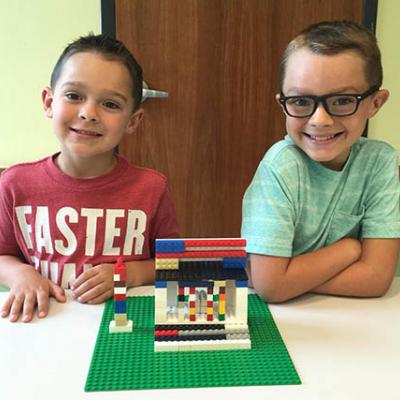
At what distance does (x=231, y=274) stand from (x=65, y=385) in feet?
0.98

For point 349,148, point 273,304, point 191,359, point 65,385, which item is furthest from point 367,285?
point 65,385

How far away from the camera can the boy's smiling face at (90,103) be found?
42.2 inches

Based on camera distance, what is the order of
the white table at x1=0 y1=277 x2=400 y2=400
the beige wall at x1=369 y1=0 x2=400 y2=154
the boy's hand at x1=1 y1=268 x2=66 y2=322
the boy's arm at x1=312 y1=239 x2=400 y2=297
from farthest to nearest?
1. the beige wall at x1=369 y1=0 x2=400 y2=154
2. the boy's arm at x1=312 y1=239 x2=400 y2=297
3. the boy's hand at x1=1 y1=268 x2=66 y2=322
4. the white table at x1=0 y1=277 x2=400 y2=400

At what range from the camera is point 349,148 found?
43.1 inches

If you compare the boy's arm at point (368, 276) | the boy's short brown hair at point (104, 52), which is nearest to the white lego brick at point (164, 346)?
the boy's arm at point (368, 276)

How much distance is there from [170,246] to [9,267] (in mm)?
460

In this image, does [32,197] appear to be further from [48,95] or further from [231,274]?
[231,274]

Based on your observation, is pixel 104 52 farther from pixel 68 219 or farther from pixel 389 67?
pixel 389 67

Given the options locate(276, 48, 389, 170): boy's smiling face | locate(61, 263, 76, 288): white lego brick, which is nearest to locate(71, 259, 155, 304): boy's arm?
locate(61, 263, 76, 288): white lego brick

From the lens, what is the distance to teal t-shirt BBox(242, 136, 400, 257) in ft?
3.37

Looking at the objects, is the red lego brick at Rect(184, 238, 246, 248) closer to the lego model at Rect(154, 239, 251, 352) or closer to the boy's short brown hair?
the lego model at Rect(154, 239, 251, 352)

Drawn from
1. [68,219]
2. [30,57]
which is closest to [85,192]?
[68,219]

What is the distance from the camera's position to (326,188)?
1.07 m

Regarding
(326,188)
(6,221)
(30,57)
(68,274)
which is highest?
(30,57)
